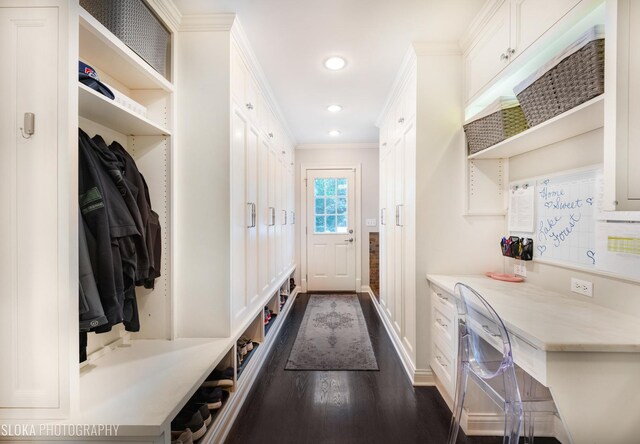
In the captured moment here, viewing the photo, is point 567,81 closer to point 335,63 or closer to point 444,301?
point 444,301

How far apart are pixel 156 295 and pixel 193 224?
472 millimetres

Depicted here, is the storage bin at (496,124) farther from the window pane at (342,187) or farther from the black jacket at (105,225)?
the window pane at (342,187)

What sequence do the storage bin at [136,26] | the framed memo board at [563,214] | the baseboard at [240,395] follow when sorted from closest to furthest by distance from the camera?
the storage bin at [136,26], the framed memo board at [563,214], the baseboard at [240,395]

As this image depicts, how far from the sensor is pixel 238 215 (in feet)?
6.01

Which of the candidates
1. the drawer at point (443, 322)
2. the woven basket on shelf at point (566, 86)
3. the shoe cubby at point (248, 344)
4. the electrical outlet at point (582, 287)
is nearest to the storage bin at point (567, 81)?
the woven basket on shelf at point (566, 86)

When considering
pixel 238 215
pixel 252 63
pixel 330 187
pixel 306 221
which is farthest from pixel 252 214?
pixel 330 187

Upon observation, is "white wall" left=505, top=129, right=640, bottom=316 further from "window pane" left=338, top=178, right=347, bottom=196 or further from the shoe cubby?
"window pane" left=338, top=178, right=347, bottom=196

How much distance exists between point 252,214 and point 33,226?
49.8 inches

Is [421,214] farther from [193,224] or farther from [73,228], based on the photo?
[73,228]

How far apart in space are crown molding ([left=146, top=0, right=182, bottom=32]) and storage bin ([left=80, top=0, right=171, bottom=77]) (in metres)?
0.04

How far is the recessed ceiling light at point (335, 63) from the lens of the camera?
2107mm

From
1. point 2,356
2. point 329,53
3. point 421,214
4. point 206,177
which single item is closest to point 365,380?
point 421,214

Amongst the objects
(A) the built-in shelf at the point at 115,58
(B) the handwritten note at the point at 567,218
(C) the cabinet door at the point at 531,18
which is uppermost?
(C) the cabinet door at the point at 531,18

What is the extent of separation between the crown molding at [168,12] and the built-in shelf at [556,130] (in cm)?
205
